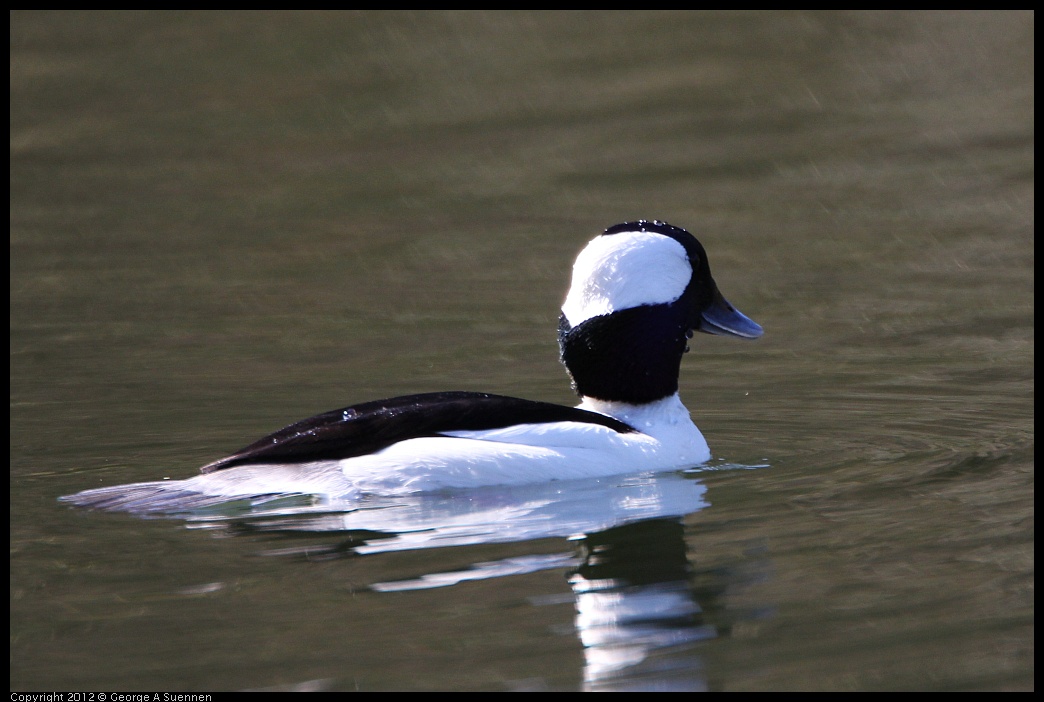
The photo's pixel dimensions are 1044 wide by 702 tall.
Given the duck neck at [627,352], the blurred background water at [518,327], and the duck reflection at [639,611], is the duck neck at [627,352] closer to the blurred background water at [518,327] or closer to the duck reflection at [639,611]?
the blurred background water at [518,327]

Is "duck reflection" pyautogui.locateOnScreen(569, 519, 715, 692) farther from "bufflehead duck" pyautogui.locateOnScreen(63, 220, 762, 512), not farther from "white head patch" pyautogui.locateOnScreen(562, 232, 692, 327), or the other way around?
"white head patch" pyautogui.locateOnScreen(562, 232, 692, 327)

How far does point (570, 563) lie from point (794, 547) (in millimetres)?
873

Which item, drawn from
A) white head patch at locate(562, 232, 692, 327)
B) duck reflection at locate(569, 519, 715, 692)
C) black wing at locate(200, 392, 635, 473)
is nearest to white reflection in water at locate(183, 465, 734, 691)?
duck reflection at locate(569, 519, 715, 692)

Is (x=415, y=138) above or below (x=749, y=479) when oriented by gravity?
above

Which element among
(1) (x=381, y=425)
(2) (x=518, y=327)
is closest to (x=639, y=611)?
(1) (x=381, y=425)

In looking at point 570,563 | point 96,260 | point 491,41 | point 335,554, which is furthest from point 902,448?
point 491,41

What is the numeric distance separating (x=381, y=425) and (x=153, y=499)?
99cm

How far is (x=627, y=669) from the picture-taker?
4953 mm

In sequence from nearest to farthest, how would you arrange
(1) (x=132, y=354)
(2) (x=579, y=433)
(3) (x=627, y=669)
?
(3) (x=627, y=669), (2) (x=579, y=433), (1) (x=132, y=354)

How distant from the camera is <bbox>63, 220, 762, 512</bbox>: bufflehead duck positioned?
259 inches

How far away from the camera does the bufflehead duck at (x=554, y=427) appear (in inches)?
259

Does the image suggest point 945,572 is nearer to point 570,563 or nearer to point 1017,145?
point 570,563

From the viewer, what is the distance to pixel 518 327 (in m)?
10.5

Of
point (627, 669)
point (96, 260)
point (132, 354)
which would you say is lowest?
point (627, 669)
